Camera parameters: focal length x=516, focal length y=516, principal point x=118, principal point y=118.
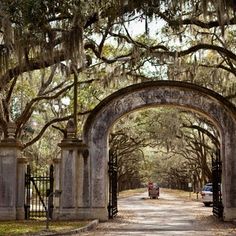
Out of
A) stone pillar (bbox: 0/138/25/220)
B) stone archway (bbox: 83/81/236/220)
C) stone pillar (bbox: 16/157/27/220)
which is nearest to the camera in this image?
stone pillar (bbox: 0/138/25/220)

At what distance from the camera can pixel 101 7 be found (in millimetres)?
13938

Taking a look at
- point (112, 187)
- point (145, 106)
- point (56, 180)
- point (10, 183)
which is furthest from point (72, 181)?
point (145, 106)

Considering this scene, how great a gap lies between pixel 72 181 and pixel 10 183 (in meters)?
2.26

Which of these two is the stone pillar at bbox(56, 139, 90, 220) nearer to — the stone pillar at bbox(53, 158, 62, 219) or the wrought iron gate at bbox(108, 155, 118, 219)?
the stone pillar at bbox(53, 158, 62, 219)

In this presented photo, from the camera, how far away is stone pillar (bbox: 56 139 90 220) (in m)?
19.1

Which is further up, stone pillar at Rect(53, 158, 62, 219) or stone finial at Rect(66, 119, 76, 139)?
stone finial at Rect(66, 119, 76, 139)

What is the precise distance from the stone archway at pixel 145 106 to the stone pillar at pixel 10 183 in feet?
8.01

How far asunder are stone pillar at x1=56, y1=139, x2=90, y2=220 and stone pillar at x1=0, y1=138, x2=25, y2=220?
1.54 meters

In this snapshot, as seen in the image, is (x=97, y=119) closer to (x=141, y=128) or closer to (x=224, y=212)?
(x=224, y=212)

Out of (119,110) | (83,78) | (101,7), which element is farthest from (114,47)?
(101,7)

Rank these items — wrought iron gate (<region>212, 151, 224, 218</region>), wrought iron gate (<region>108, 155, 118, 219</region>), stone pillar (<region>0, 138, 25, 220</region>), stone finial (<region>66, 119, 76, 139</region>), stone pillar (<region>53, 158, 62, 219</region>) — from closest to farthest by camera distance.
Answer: stone pillar (<region>0, 138, 25, 220</region>), stone pillar (<region>53, 158, 62, 219</region>), stone finial (<region>66, 119, 76, 139</region>), wrought iron gate (<region>212, 151, 224, 218</region>), wrought iron gate (<region>108, 155, 118, 219</region>)

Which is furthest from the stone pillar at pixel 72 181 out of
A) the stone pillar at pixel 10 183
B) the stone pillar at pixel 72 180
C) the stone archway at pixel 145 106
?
the stone pillar at pixel 10 183

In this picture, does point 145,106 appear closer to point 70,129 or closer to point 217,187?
point 70,129

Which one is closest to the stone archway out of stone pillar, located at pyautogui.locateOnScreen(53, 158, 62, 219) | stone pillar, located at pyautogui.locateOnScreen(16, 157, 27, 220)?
stone pillar, located at pyautogui.locateOnScreen(53, 158, 62, 219)
